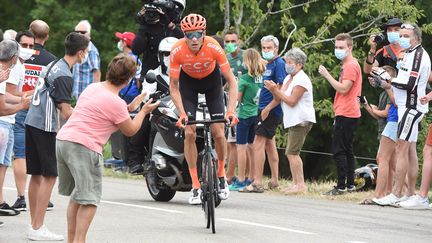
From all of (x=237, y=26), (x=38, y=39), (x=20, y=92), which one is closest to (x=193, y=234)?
(x=20, y=92)

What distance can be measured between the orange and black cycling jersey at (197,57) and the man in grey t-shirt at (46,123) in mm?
2149

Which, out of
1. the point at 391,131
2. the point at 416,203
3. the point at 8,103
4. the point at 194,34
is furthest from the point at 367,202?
the point at 8,103

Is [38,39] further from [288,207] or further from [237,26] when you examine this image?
[237,26]

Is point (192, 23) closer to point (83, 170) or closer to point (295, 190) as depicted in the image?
point (83, 170)

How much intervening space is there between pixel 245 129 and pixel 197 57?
453cm

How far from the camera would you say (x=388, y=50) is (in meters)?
17.4

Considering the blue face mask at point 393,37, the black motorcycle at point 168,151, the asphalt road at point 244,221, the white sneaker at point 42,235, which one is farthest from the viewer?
the blue face mask at point 393,37

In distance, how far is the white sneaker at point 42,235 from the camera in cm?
1208

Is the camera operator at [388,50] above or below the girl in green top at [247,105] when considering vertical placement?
above

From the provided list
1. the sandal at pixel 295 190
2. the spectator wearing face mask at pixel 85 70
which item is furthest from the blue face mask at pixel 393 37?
the spectator wearing face mask at pixel 85 70

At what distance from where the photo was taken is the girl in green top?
18.4 meters

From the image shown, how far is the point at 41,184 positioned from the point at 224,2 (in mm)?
14476

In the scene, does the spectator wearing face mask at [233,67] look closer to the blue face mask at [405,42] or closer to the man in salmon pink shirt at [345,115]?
the man in salmon pink shirt at [345,115]

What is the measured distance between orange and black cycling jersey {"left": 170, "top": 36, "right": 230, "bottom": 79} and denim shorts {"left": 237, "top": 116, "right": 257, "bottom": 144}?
14.1 ft
